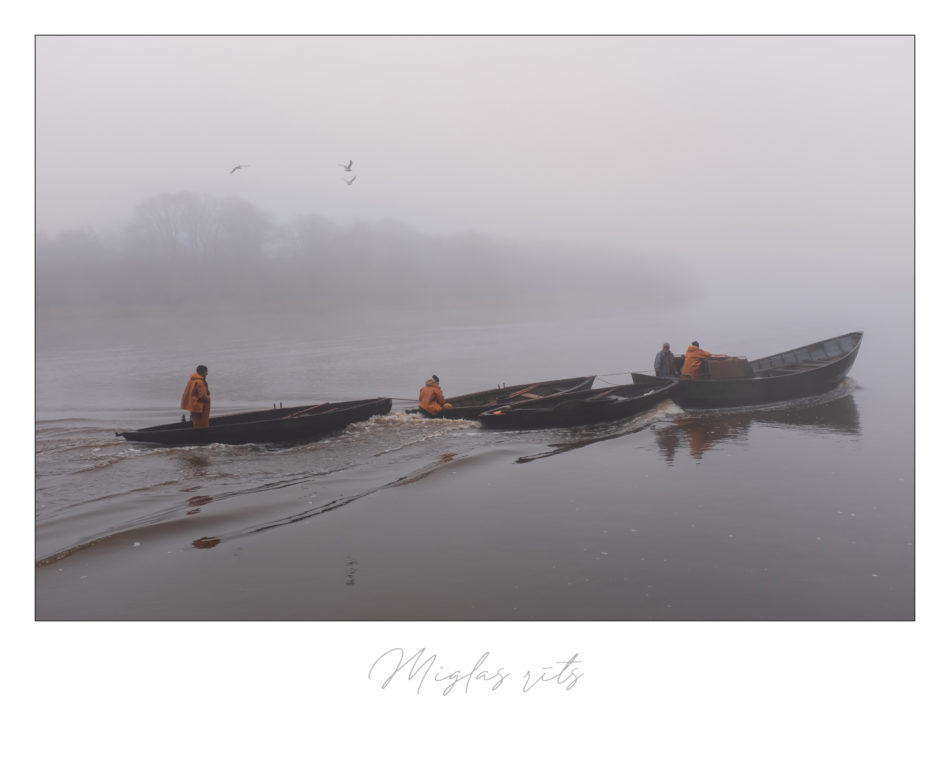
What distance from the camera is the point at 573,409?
1370 centimetres

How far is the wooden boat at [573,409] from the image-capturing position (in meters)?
13.4

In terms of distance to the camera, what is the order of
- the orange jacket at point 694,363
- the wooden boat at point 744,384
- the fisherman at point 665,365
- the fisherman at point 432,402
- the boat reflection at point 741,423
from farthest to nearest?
the fisherman at point 665,365 → the orange jacket at point 694,363 → the wooden boat at point 744,384 → the fisherman at point 432,402 → the boat reflection at point 741,423

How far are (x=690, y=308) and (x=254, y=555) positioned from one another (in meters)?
66.1

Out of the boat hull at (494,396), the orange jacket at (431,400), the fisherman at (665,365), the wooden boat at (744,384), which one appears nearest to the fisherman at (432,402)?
the orange jacket at (431,400)

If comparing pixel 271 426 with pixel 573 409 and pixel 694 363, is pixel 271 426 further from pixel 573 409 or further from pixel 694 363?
pixel 694 363

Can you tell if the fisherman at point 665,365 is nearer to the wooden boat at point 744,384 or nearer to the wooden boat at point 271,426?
the wooden boat at point 744,384

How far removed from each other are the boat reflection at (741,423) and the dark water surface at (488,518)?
87 millimetres

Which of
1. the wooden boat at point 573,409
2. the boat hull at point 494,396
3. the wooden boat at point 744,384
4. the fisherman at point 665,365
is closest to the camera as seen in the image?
the wooden boat at point 573,409

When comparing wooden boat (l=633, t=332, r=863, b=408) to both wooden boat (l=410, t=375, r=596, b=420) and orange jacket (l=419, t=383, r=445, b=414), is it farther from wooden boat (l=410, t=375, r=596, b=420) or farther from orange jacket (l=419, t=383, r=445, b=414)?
orange jacket (l=419, t=383, r=445, b=414)

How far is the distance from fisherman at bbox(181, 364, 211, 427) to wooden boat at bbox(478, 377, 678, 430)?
4.91 meters

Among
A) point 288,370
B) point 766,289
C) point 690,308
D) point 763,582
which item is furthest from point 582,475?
point 690,308

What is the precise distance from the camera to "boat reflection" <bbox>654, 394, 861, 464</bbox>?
40.9ft

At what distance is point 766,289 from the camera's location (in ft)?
112
